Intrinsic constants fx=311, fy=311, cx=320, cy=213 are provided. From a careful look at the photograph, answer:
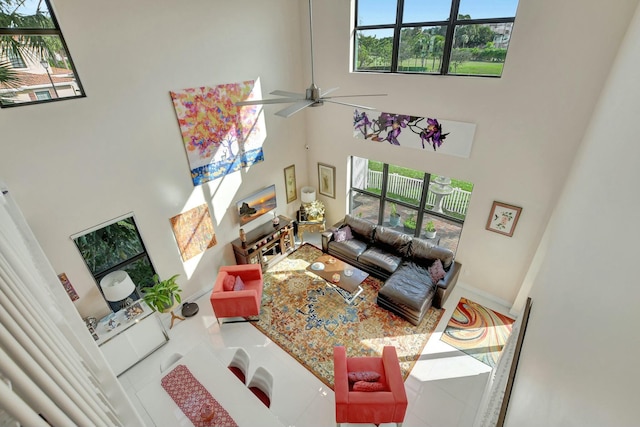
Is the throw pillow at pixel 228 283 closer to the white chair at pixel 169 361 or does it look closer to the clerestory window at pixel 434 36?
the white chair at pixel 169 361

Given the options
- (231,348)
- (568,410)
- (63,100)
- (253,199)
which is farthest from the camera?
(253,199)

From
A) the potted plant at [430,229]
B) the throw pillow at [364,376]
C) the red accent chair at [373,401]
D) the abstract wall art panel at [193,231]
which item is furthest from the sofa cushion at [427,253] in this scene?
the abstract wall art panel at [193,231]

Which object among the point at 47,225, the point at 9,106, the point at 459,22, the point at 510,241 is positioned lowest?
the point at 510,241

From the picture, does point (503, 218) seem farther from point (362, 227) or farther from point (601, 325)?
point (601, 325)

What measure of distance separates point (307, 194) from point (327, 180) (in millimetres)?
591

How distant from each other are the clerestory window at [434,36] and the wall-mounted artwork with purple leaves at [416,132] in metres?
0.79

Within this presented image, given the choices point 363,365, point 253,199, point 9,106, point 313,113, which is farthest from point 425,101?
point 9,106

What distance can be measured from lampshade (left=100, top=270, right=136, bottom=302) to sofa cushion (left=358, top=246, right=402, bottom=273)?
13.9ft

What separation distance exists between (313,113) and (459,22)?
3.28 meters

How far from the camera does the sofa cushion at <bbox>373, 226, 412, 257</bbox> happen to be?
649 centimetres

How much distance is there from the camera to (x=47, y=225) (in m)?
4.05

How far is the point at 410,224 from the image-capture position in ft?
22.5

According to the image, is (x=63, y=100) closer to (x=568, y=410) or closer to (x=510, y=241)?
(x=568, y=410)

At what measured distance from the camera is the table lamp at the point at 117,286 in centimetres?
460
